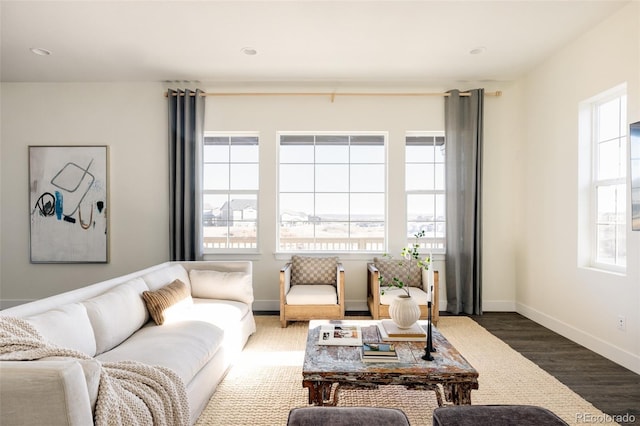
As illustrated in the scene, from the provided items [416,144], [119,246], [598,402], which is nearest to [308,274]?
[416,144]

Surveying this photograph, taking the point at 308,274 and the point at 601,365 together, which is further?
the point at 308,274

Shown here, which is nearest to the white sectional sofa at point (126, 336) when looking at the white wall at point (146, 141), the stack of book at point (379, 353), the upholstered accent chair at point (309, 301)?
the upholstered accent chair at point (309, 301)

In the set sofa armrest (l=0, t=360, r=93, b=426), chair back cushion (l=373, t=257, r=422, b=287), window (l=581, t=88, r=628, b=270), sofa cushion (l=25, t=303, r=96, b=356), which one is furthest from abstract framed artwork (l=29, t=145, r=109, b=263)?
window (l=581, t=88, r=628, b=270)

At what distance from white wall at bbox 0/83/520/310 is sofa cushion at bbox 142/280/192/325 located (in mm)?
1559

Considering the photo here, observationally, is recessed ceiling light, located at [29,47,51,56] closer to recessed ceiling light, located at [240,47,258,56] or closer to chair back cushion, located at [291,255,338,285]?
recessed ceiling light, located at [240,47,258,56]

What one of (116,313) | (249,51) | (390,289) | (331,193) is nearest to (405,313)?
(390,289)

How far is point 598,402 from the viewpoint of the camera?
219 cm

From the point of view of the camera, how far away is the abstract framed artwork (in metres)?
4.31

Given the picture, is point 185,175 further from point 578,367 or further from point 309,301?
point 578,367

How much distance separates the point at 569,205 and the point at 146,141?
15.7 feet

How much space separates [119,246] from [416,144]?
3966 millimetres

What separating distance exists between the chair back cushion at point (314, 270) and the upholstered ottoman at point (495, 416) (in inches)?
108

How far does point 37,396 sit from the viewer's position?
3.71ft

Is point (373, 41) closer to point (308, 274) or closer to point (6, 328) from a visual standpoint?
point (308, 274)
